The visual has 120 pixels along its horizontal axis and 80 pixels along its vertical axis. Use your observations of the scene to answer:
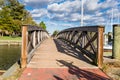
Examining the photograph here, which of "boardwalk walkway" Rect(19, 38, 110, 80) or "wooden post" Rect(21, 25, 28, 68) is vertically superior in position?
"wooden post" Rect(21, 25, 28, 68)

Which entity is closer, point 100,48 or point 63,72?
point 63,72

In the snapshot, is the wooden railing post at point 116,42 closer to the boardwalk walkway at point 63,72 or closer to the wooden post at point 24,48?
the boardwalk walkway at point 63,72

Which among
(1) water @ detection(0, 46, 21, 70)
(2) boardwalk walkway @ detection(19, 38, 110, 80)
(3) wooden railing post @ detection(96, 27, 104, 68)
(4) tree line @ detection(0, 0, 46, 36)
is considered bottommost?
(1) water @ detection(0, 46, 21, 70)

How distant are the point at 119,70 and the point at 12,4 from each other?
67.4 m

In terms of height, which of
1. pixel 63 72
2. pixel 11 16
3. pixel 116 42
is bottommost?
pixel 63 72

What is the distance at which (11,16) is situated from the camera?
6888cm

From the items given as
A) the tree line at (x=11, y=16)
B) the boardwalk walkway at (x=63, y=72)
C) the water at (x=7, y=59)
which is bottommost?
the water at (x=7, y=59)

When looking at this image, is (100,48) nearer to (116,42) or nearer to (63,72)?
(116,42)

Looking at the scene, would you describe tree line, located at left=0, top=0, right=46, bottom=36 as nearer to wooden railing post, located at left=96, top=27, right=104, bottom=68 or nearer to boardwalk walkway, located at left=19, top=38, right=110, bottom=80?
boardwalk walkway, located at left=19, top=38, right=110, bottom=80

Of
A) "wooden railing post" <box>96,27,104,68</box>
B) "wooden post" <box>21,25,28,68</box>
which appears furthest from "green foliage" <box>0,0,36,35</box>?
"wooden railing post" <box>96,27,104,68</box>

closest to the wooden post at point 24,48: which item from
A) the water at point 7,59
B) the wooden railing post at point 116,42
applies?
the wooden railing post at point 116,42

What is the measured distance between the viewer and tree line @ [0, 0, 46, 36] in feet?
202

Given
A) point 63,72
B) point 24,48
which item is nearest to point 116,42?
point 63,72

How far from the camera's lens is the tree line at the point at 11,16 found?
202ft
